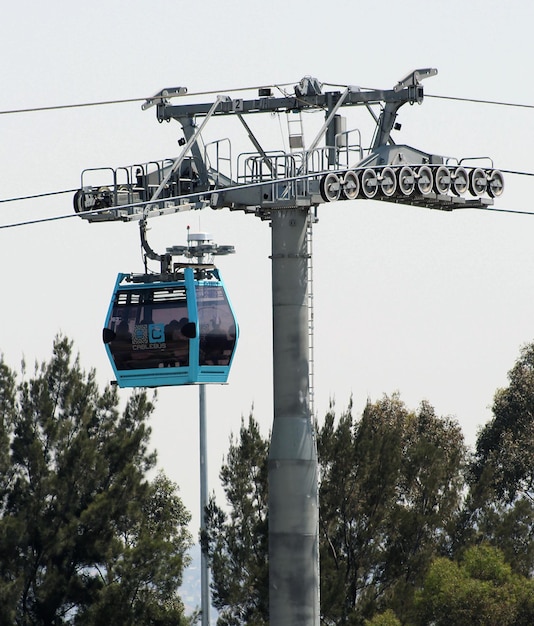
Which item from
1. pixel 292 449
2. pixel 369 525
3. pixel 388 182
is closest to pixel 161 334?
pixel 292 449

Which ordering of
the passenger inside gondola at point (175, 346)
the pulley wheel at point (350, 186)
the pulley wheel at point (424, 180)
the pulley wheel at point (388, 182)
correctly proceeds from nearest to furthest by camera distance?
the pulley wheel at point (350, 186), the pulley wheel at point (388, 182), the pulley wheel at point (424, 180), the passenger inside gondola at point (175, 346)

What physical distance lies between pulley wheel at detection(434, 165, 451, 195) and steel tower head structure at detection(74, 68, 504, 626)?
0.06 feet

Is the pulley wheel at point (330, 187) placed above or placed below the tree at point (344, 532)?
above

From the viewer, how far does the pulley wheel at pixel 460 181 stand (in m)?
35.9

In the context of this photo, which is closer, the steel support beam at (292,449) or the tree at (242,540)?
the steel support beam at (292,449)

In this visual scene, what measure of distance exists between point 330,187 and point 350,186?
1.42 ft

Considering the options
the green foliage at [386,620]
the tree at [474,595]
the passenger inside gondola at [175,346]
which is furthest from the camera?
the tree at [474,595]

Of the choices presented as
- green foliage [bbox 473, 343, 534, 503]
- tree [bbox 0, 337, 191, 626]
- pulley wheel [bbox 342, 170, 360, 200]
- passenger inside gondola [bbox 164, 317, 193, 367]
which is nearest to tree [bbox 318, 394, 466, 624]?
tree [bbox 0, 337, 191, 626]

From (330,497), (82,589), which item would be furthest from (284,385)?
(82,589)

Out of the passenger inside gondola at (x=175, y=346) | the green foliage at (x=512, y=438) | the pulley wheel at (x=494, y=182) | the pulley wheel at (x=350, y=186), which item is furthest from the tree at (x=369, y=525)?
the green foliage at (x=512, y=438)

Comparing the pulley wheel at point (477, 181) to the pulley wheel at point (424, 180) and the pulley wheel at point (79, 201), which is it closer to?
the pulley wheel at point (424, 180)

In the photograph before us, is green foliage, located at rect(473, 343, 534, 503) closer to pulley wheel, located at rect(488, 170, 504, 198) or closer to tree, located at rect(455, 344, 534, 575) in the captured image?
tree, located at rect(455, 344, 534, 575)

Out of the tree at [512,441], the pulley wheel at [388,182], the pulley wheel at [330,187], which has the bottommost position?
the pulley wheel at [330,187]

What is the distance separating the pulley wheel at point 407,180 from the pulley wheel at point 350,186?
1.07 metres
